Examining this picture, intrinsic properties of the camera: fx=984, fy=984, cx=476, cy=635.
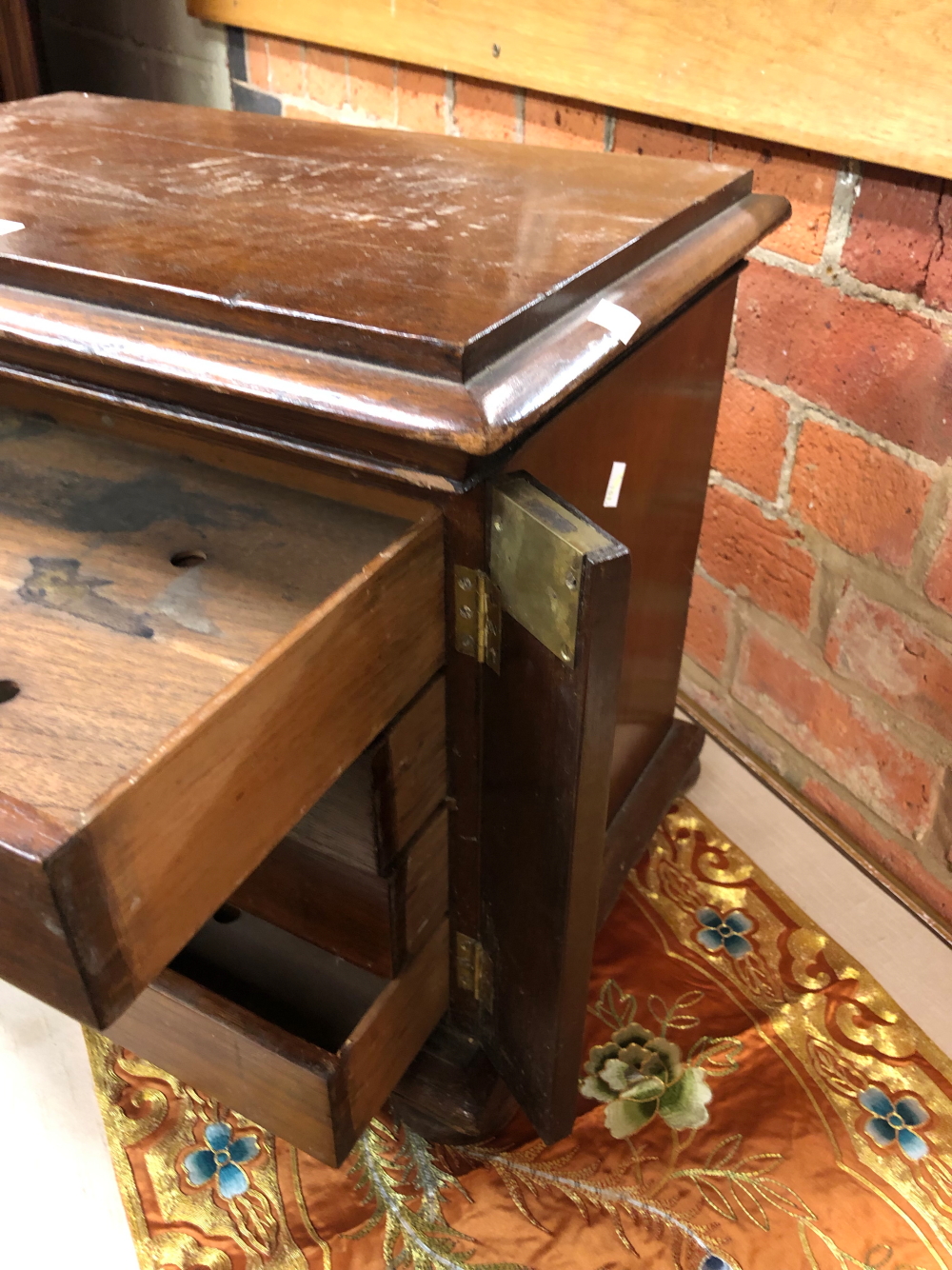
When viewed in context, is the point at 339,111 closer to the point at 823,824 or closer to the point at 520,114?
the point at 520,114

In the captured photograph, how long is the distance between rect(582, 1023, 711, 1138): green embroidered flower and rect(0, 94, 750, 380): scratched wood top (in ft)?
1.95

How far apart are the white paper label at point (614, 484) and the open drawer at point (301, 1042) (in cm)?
31

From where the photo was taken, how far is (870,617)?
923mm

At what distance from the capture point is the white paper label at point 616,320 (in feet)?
1.66

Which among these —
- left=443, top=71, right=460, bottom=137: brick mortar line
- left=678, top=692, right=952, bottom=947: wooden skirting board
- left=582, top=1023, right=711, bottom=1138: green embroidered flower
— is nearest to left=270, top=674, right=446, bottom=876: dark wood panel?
left=582, top=1023, right=711, bottom=1138: green embroidered flower

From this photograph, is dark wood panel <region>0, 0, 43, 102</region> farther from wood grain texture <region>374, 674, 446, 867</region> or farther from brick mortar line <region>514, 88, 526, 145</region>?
wood grain texture <region>374, 674, 446, 867</region>

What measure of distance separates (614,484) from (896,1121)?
543mm

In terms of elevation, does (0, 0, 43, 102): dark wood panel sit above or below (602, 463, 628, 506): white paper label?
above

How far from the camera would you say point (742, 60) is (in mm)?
785

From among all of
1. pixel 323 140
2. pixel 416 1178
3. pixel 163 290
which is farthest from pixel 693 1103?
pixel 323 140

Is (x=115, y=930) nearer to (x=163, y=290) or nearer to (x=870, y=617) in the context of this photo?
(x=163, y=290)

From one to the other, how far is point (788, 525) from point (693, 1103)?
0.54 metres

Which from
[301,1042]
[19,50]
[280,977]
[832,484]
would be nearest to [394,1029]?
[301,1042]

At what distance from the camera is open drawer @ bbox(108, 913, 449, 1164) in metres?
0.61
